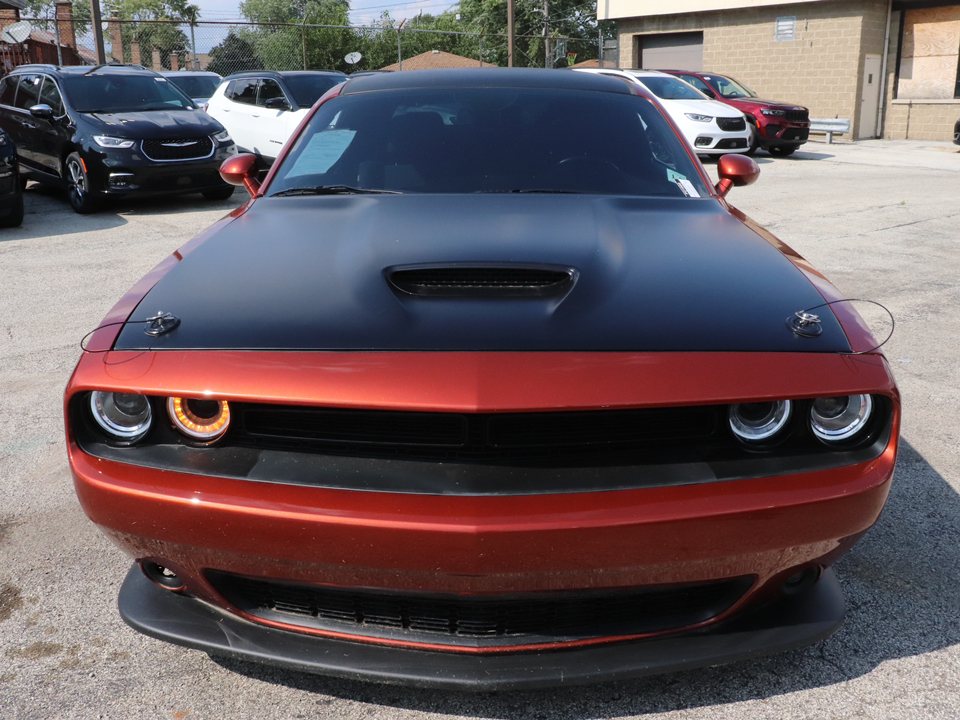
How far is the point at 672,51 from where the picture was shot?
82.0ft

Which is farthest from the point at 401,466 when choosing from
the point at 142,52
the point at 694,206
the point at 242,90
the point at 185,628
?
the point at 142,52

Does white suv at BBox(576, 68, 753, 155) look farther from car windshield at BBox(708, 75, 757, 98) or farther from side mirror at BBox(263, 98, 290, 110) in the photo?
side mirror at BBox(263, 98, 290, 110)

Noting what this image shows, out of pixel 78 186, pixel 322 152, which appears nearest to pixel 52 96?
pixel 78 186

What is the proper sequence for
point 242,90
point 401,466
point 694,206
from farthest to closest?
point 242,90 < point 694,206 < point 401,466

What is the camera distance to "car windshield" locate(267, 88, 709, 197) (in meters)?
3.07

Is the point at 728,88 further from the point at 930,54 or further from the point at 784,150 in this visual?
the point at 930,54

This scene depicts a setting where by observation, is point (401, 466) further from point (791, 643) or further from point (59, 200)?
point (59, 200)

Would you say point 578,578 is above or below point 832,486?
below

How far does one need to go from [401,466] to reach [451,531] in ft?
0.65

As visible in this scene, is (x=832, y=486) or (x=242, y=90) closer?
(x=832, y=486)

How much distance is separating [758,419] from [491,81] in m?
2.06

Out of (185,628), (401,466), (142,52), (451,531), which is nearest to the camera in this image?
(451,531)

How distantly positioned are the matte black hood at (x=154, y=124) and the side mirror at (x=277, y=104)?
1.16 metres

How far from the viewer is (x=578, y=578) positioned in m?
1.78
